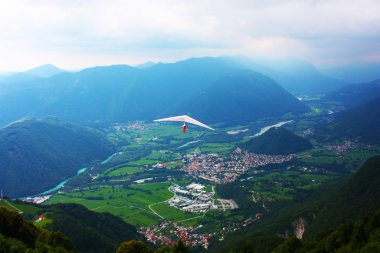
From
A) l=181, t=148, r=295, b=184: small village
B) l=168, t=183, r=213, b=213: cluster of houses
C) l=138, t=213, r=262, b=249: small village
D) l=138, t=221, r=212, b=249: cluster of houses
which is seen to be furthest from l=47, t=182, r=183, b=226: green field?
l=181, t=148, r=295, b=184: small village

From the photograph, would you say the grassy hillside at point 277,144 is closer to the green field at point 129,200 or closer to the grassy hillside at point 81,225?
the green field at point 129,200

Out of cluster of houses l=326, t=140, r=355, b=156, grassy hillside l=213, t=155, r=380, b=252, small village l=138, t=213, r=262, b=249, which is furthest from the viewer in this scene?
cluster of houses l=326, t=140, r=355, b=156

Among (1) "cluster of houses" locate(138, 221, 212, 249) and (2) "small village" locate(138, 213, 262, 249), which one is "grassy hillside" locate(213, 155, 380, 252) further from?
(1) "cluster of houses" locate(138, 221, 212, 249)

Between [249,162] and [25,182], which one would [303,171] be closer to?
[249,162]

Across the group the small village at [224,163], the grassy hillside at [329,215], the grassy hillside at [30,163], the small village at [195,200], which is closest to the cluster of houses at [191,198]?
the small village at [195,200]

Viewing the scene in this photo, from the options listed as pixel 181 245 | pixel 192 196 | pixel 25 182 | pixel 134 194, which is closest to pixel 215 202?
pixel 192 196
